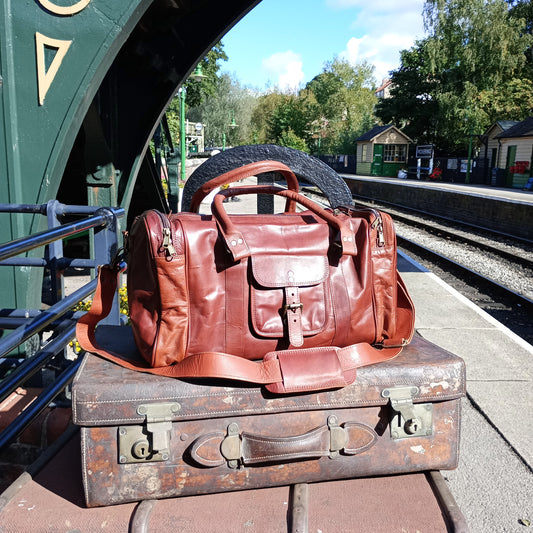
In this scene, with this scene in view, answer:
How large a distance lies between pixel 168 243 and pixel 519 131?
35996 mm

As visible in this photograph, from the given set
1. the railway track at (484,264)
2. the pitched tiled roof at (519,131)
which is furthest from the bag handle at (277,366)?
the pitched tiled roof at (519,131)

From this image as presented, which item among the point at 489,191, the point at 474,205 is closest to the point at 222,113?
the point at 489,191

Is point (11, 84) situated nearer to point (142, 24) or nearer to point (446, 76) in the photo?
point (142, 24)

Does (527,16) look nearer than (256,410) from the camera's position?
No

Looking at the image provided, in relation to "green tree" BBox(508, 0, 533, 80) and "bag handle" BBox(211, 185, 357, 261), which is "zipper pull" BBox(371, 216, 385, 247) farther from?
"green tree" BBox(508, 0, 533, 80)

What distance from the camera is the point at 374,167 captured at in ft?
161

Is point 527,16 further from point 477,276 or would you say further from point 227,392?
point 227,392

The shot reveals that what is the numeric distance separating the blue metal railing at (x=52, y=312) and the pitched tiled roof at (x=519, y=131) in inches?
1305

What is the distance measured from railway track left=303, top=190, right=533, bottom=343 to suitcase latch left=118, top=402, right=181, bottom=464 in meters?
5.87

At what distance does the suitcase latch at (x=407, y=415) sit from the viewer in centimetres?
158

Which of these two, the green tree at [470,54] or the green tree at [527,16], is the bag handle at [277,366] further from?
the green tree at [527,16]

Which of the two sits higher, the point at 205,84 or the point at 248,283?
the point at 205,84

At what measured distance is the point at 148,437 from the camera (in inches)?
57.7

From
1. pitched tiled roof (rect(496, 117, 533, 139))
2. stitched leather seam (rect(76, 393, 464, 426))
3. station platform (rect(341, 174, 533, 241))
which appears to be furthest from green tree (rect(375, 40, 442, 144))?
stitched leather seam (rect(76, 393, 464, 426))
